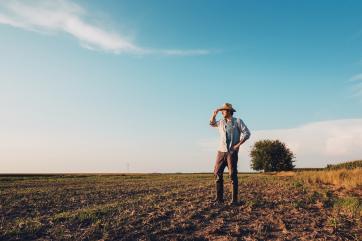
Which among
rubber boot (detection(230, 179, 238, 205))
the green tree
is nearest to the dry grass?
rubber boot (detection(230, 179, 238, 205))

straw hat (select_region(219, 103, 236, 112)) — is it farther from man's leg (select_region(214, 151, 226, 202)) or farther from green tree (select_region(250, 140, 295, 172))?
green tree (select_region(250, 140, 295, 172))

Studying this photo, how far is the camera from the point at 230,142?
11211 millimetres

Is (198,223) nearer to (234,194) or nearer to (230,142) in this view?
(234,194)

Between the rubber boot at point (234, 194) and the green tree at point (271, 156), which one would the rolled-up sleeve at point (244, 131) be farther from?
the green tree at point (271, 156)

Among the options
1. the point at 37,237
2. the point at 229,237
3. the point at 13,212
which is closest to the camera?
the point at 229,237

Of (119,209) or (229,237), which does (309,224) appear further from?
(119,209)

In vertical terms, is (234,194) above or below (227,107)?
below

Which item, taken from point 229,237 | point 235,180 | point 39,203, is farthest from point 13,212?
point 229,237

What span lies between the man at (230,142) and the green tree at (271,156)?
73.4 m

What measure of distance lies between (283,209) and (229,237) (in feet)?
10.8

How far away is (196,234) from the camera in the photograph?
782 centimetres

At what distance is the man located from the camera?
11.1 m

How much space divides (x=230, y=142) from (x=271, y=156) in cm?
7403

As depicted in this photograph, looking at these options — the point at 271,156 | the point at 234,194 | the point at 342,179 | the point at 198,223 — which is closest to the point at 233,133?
the point at 234,194
